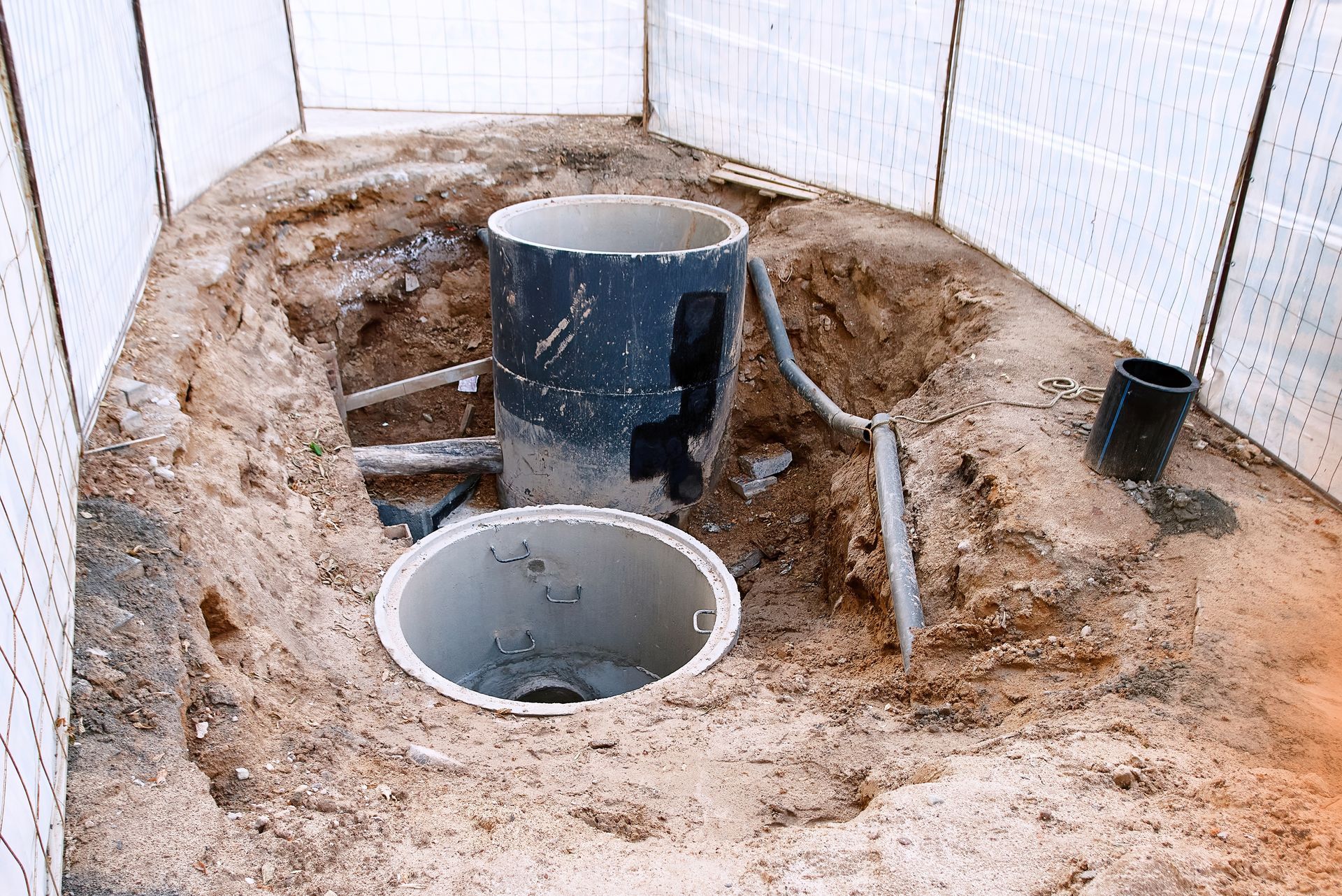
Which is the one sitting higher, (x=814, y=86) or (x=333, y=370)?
(x=814, y=86)

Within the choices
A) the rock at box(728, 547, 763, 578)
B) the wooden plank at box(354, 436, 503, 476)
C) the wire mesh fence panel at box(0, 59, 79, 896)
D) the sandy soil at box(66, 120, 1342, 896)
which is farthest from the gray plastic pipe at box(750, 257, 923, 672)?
the wire mesh fence panel at box(0, 59, 79, 896)

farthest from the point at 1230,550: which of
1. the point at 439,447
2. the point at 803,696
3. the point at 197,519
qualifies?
the point at 439,447

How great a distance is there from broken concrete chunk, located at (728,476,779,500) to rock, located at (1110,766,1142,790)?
390 centimetres

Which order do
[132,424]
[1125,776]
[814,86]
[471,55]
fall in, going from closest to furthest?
[1125,776] < [132,424] < [814,86] < [471,55]

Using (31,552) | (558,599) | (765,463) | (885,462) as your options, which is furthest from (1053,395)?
(31,552)

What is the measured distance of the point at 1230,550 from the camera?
3.43 metres

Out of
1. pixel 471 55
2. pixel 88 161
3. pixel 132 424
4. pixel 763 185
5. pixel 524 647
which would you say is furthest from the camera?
pixel 471 55

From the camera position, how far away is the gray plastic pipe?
3.69 metres

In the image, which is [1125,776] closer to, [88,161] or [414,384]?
[88,161]

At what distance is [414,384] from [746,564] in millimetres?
2472

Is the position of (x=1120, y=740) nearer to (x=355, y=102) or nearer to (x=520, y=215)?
(x=520, y=215)

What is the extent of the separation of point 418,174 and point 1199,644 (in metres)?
5.83

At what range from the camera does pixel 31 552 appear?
2316 millimetres

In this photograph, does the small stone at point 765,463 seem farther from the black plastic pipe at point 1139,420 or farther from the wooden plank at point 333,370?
the black plastic pipe at point 1139,420
